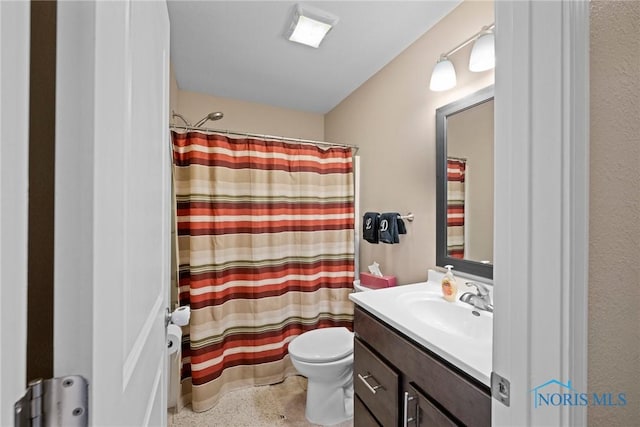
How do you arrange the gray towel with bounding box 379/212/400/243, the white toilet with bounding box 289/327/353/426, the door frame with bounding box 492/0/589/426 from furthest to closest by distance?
the gray towel with bounding box 379/212/400/243 → the white toilet with bounding box 289/327/353/426 → the door frame with bounding box 492/0/589/426

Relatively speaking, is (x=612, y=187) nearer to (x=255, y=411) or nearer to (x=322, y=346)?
(x=322, y=346)

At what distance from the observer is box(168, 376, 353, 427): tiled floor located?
1.69 metres

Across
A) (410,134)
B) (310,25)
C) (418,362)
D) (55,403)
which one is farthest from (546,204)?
(310,25)

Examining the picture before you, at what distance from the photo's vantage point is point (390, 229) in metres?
1.83

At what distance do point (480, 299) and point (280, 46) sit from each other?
184 centimetres

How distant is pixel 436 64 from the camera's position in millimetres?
1577

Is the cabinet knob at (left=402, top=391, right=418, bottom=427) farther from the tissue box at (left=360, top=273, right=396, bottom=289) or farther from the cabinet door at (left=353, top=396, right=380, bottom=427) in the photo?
the tissue box at (left=360, top=273, right=396, bottom=289)

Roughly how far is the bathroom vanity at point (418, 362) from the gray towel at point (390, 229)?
1.17 ft

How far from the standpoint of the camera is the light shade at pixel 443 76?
150 cm

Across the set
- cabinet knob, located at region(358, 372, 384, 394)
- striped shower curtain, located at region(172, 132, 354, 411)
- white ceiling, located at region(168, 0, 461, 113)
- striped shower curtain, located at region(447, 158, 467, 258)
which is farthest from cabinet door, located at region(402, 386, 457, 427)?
white ceiling, located at region(168, 0, 461, 113)

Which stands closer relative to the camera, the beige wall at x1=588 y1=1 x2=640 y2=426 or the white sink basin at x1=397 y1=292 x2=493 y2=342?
the beige wall at x1=588 y1=1 x2=640 y2=426

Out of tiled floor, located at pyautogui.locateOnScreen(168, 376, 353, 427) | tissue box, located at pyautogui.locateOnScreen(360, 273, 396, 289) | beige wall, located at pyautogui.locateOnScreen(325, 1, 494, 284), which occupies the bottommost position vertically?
tiled floor, located at pyautogui.locateOnScreen(168, 376, 353, 427)

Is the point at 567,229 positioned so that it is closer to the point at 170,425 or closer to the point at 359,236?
the point at 359,236

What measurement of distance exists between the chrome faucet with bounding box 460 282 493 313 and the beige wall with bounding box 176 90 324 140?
2257 millimetres
